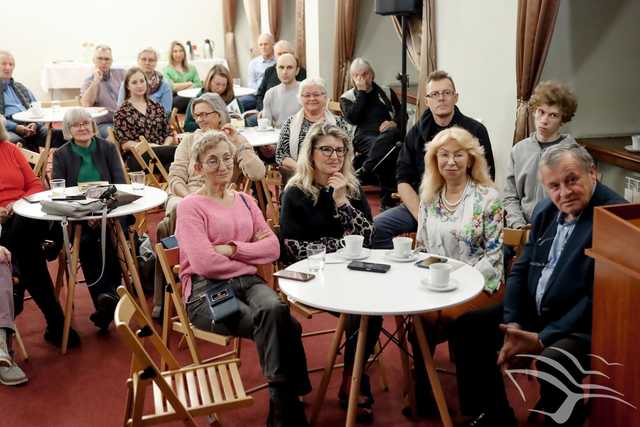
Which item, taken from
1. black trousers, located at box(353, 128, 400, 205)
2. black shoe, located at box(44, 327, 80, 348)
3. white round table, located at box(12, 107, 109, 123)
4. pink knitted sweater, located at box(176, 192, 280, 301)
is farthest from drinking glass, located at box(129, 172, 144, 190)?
white round table, located at box(12, 107, 109, 123)

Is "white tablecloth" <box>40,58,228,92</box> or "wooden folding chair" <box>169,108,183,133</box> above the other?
"white tablecloth" <box>40,58,228,92</box>

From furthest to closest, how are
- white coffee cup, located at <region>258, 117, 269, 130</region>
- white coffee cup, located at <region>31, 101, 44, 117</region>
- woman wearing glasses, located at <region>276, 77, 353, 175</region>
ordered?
white coffee cup, located at <region>31, 101, 44, 117</region> → white coffee cup, located at <region>258, 117, 269, 130</region> → woman wearing glasses, located at <region>276, 77, 353, 175</region>

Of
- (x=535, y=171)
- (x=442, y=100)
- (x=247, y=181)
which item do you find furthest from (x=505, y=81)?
(x=247, y=181)

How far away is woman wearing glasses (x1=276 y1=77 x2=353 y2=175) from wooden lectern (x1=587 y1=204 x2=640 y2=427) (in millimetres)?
2804

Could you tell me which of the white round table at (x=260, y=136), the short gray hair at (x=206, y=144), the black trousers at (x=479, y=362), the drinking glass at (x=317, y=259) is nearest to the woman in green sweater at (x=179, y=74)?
the white round table at (x=260, y=136)

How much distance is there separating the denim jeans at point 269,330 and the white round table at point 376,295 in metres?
0.15

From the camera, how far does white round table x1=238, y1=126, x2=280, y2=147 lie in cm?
545

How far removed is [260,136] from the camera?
18.6 feet

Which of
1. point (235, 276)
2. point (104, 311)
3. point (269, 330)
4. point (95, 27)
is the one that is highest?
point (95, 27)

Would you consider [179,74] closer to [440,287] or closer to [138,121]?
[138,121]

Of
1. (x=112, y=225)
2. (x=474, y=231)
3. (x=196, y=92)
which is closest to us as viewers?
(x=474, y=231)

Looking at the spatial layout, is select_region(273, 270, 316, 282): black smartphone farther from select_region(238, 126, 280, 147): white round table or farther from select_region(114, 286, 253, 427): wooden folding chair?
select_region(238, 126, 280, 147): white round table

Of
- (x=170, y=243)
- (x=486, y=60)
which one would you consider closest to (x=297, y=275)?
(x=170, y=243)

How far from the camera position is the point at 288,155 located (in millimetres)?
5035
